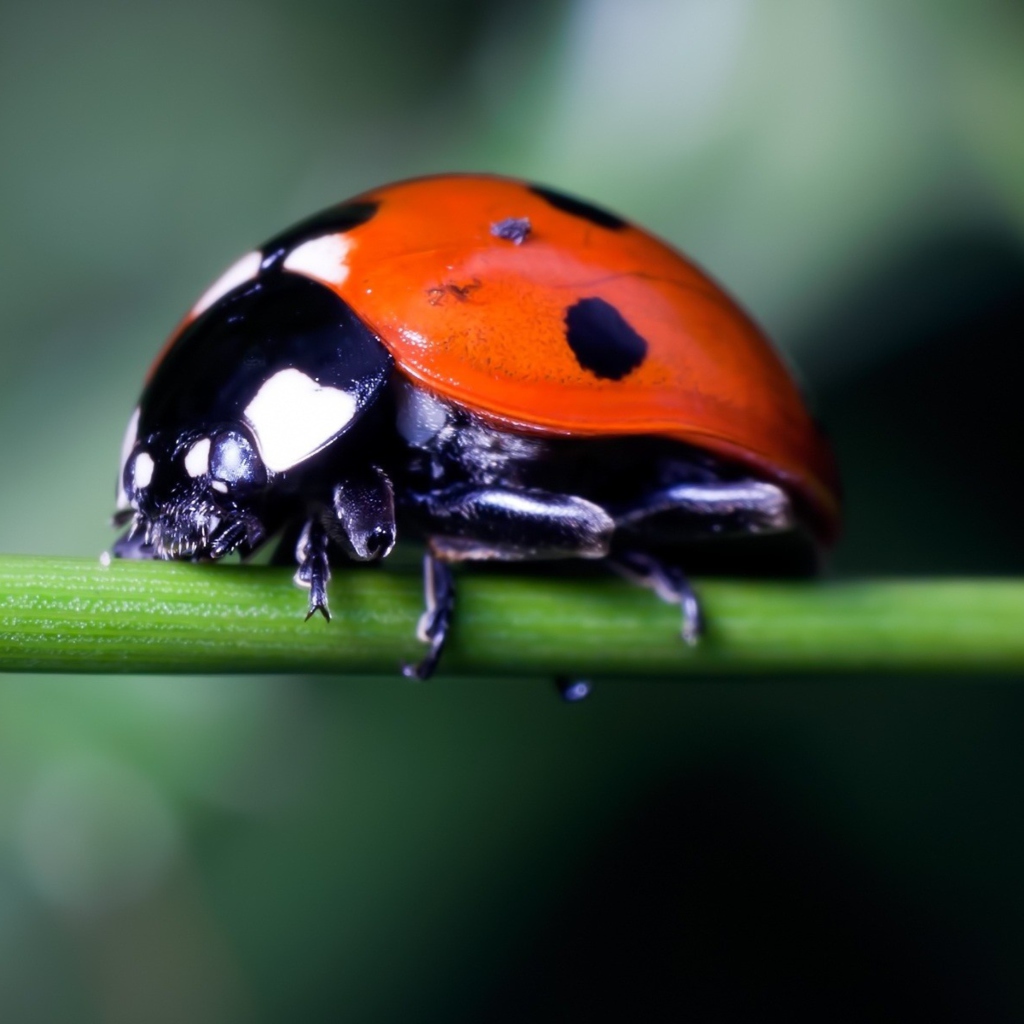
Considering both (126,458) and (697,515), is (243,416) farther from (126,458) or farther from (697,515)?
(697,515)

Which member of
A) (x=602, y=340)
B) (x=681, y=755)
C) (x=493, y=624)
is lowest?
(x=681, y=755)

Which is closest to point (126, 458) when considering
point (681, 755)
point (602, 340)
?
point (602, 340)

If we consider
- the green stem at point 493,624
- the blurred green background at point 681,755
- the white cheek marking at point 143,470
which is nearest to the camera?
the green stem at point 493,624

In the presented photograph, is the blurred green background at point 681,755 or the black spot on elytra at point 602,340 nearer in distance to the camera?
the black spot on elytra at point 602,340

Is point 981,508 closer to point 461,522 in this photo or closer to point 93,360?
point 461,522

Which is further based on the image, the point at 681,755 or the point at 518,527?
the point at 681,755

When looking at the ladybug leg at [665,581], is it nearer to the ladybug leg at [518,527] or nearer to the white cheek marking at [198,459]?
the ladybug leg at [518,527]

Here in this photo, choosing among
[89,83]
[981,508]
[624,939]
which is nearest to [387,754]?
[624,939]

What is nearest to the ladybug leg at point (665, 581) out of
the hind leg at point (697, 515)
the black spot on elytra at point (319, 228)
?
the hind leg at point (697, 515)
